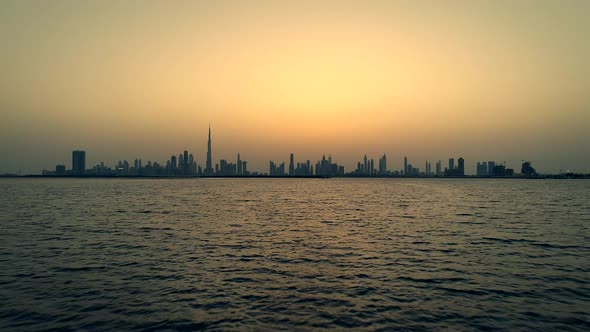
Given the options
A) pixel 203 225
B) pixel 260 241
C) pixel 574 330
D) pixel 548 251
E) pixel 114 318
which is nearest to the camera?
pixel 574 330

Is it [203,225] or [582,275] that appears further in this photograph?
[203,225]

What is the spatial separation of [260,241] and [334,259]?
988 centimetres

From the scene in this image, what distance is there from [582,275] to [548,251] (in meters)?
8.20

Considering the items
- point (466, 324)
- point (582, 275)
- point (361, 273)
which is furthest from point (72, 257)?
point (582, 275)

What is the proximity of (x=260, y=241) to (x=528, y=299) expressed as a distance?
74.3 ft

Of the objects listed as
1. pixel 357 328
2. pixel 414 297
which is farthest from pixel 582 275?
pixel 357 328

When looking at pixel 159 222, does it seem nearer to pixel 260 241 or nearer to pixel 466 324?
pixel 260 241

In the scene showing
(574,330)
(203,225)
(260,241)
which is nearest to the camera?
(574,330)

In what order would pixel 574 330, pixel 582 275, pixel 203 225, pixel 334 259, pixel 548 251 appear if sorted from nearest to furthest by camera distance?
pixel 574 330 → pixel 582 275 → pixel 334 259 → pixel 548 251 → pixel 203 225

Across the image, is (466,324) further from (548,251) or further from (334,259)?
(548,251)

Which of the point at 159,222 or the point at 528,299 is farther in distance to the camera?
the point at 159,222

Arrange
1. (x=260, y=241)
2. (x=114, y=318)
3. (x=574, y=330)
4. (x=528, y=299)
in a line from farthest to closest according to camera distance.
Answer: (x=260, y=241) < (x=528, y=299) < (x=114, y=318) < (x=574, y=330)

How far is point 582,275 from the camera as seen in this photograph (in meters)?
23.3

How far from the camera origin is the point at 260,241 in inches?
1390
